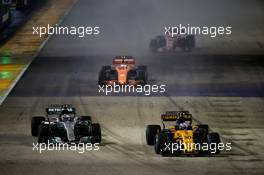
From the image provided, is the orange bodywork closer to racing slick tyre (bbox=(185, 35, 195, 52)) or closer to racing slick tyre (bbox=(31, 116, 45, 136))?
racing slick tyre (bbox=(185, 35, 195, 52))

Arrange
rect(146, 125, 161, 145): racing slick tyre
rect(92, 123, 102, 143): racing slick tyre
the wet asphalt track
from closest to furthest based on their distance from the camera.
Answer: the wet asphalt track < rect(146, 125, 161, 145): racing slick tyre < rect(92, 123, 102, 143): racing slick tyre

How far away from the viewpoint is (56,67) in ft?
201

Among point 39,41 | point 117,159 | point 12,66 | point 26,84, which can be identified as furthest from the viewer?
point 39,41

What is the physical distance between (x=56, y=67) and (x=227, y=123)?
61.7 ft

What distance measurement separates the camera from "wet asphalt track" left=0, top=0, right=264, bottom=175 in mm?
36997

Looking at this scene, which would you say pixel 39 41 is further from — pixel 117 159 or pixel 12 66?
pixel 117 159

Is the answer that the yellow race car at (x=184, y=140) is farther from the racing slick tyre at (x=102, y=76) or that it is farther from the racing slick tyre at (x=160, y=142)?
the racing slick tyre at (x=102, y=76)

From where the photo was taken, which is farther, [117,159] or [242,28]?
[242,28]

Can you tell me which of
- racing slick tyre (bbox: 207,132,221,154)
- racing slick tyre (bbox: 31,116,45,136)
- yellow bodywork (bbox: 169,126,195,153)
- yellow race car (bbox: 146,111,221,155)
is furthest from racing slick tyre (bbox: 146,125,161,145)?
racing slick tyre (bbox: 31,116,45,136)

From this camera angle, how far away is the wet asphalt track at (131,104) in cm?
3700

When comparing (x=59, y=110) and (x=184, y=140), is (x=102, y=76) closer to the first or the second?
(x=59, y=110)

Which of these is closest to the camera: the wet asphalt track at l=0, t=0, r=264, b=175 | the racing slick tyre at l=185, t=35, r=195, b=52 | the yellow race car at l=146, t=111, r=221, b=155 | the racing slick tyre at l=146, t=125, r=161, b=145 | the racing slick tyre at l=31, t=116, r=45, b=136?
the wet asphalt track at l=0, t=0, r=264, b=175

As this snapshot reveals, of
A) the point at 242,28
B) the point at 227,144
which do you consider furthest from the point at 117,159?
the point at 242,28

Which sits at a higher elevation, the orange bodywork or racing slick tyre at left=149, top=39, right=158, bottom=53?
racing slick tyre at left=149, top=39, right=158, bottom=53
